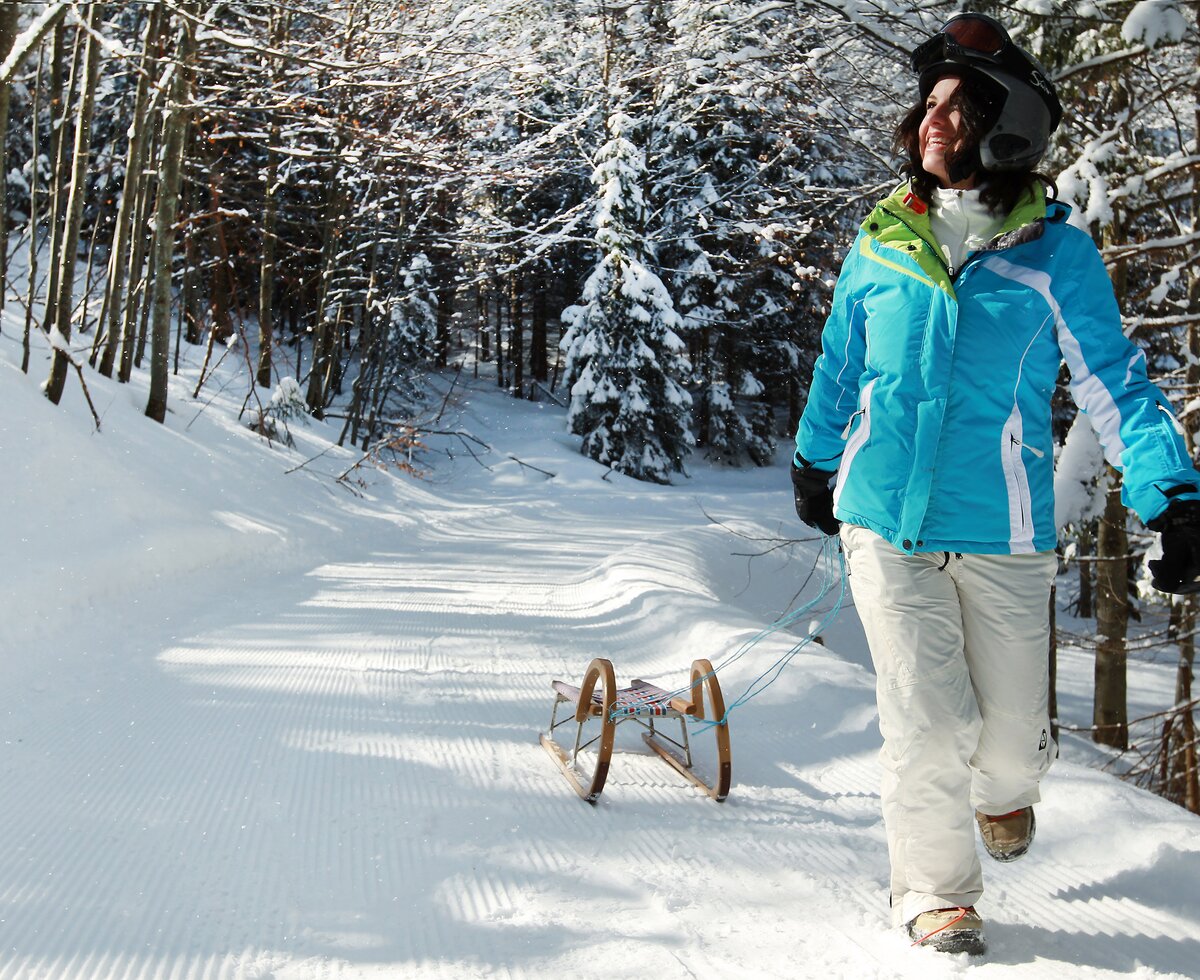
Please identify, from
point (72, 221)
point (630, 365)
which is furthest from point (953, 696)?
point (630, 365)

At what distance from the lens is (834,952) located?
281 centimetres

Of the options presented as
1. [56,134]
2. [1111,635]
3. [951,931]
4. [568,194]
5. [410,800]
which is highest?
[568,194]

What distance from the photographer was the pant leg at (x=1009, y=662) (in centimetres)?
274

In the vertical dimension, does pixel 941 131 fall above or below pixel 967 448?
above

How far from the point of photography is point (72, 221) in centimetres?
1103

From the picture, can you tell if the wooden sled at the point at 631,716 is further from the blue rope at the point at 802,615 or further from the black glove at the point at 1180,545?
the black glove at the point at 1180,545

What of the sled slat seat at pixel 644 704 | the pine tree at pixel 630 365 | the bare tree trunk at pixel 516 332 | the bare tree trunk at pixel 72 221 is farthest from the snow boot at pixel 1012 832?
the bare tree trunk at pixel 516 332

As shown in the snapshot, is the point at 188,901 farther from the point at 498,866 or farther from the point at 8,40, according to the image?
the point at 8,40

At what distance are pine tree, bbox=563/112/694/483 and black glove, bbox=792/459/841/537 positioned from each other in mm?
23669

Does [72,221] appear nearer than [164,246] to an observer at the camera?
Yes

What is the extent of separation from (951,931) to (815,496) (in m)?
1.34

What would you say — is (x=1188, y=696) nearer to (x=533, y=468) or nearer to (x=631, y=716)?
(x=631, y=716)

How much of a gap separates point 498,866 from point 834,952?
44.1 inches

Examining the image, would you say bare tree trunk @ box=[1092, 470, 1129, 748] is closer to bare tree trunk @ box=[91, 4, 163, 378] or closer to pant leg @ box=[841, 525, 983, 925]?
pant leg @ box=[841, 525, 983, 925]
